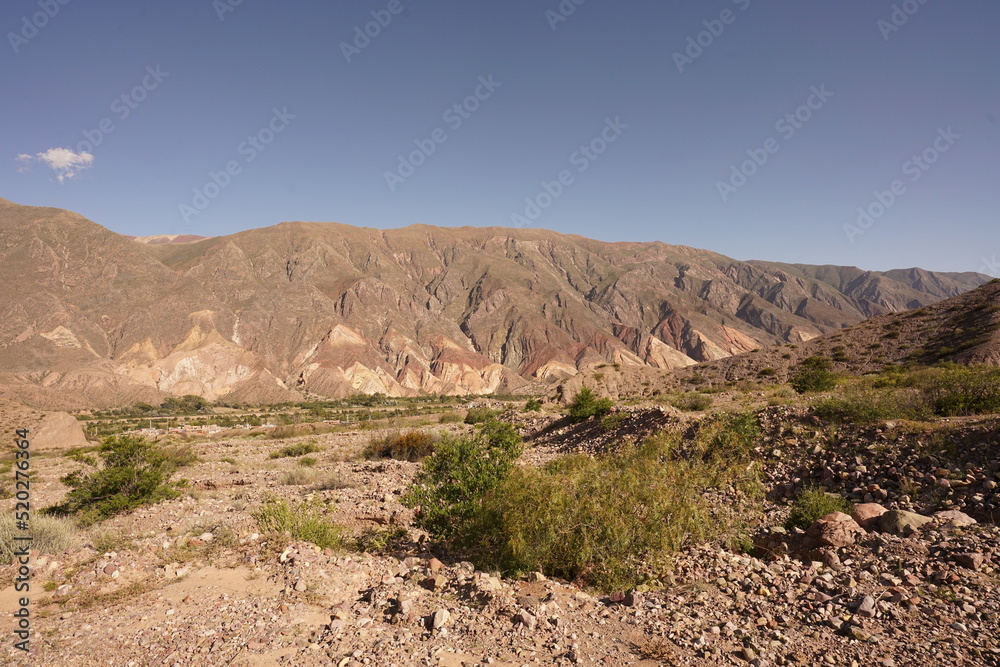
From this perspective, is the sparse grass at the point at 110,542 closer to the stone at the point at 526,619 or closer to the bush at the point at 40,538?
the bush at the point at 40,538

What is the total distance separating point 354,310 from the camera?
111m

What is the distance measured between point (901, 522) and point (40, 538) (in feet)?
41.6

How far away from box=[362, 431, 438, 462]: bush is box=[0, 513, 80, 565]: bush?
10.8 m

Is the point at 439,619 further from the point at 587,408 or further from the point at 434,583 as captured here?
the point at 587,408

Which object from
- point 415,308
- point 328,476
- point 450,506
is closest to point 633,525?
point 450,506

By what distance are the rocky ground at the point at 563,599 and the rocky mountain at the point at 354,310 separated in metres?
50.1

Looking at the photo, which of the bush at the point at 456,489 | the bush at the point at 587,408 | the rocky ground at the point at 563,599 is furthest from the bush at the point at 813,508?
the bush at the point at 587,408

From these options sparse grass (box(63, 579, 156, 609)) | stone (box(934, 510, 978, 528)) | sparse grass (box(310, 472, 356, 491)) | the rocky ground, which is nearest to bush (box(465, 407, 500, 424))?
sparse grass (box(310, 472, 356, 491))

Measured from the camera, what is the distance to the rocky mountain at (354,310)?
250 ft

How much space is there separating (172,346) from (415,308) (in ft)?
185

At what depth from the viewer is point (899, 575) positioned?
5.23 metres

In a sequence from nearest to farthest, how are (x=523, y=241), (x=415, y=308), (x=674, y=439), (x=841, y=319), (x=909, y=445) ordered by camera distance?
1. (x=909, y=445)
2. (x=674, y=439)
3. (x=415, y=308)
4. (x=841, y=319)
5. (x=523, y=241)

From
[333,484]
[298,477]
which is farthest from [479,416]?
[333,484]

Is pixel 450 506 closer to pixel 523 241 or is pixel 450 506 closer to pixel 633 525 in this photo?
pixel 633 525
